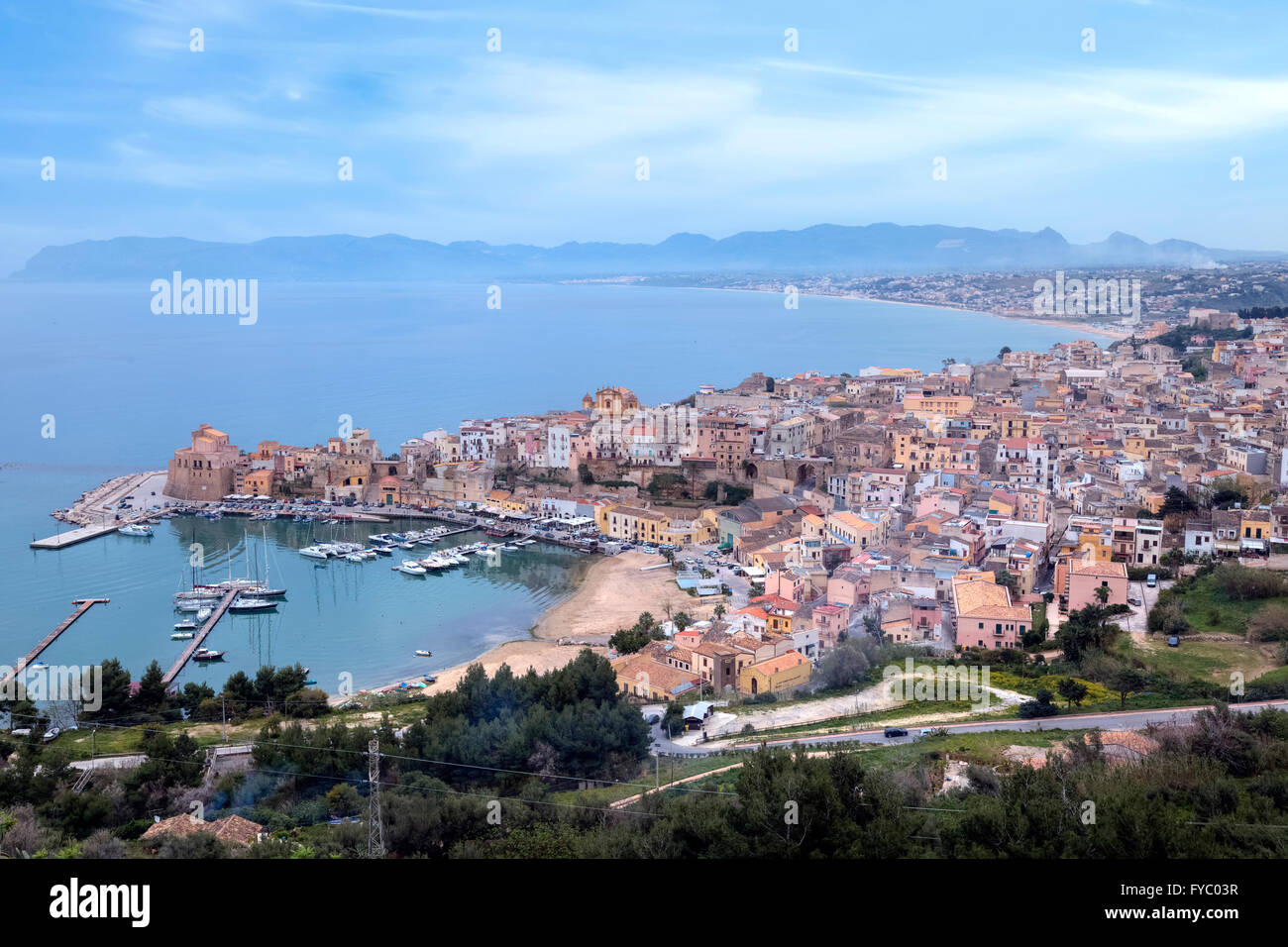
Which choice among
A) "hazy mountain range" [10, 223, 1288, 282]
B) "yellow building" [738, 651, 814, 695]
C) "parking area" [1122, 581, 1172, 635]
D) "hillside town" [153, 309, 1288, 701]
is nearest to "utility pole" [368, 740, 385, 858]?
"hillside town" [153, 309, 1288, 701]

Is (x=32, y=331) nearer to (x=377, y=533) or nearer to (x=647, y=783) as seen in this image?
(x=377, y=533)

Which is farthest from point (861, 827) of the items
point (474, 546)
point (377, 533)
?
point (377, 533)

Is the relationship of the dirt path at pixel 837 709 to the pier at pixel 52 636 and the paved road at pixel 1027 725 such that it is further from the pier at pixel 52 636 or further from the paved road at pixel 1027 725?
the pier at pixel 52 636

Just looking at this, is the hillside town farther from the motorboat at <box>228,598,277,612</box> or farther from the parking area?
the motorboat at <box>228,598,277,612</box>

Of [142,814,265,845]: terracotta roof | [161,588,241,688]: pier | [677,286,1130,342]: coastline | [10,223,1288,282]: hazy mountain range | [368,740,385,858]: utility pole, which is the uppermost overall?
[10,223,1288,282]: hazy mountain range
